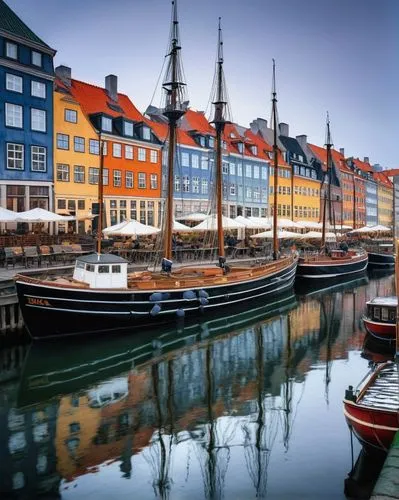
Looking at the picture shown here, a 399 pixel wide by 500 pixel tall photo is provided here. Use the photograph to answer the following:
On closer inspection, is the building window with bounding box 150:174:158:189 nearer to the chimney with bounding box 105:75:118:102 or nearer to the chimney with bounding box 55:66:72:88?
the chimney with bounding box 105:75:118:102

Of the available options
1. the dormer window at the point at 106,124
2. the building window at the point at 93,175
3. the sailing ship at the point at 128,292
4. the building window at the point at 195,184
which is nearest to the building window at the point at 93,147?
the building window at the point at 93,175

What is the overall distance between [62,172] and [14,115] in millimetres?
5699

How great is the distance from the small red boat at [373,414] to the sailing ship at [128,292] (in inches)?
482

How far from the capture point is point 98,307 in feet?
69.7

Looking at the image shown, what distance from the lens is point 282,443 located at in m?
11.7

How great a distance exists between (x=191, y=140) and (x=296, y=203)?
2320 centimetres

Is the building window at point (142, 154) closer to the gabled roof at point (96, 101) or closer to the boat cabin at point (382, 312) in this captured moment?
the gabled roof at point (96, 101)

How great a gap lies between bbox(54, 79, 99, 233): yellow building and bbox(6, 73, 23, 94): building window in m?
3.45

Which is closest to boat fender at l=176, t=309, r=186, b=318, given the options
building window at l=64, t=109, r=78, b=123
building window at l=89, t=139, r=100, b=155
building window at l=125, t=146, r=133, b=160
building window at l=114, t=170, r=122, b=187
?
building window at l=64, t=109, r=78, b=123

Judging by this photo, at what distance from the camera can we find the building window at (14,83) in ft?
120

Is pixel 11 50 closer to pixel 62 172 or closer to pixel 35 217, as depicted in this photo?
pixel 62 172

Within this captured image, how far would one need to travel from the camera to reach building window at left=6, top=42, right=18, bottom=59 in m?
36.1

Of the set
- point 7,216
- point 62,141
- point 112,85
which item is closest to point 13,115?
point 62,141

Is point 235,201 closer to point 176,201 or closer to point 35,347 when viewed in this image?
point 176,201
